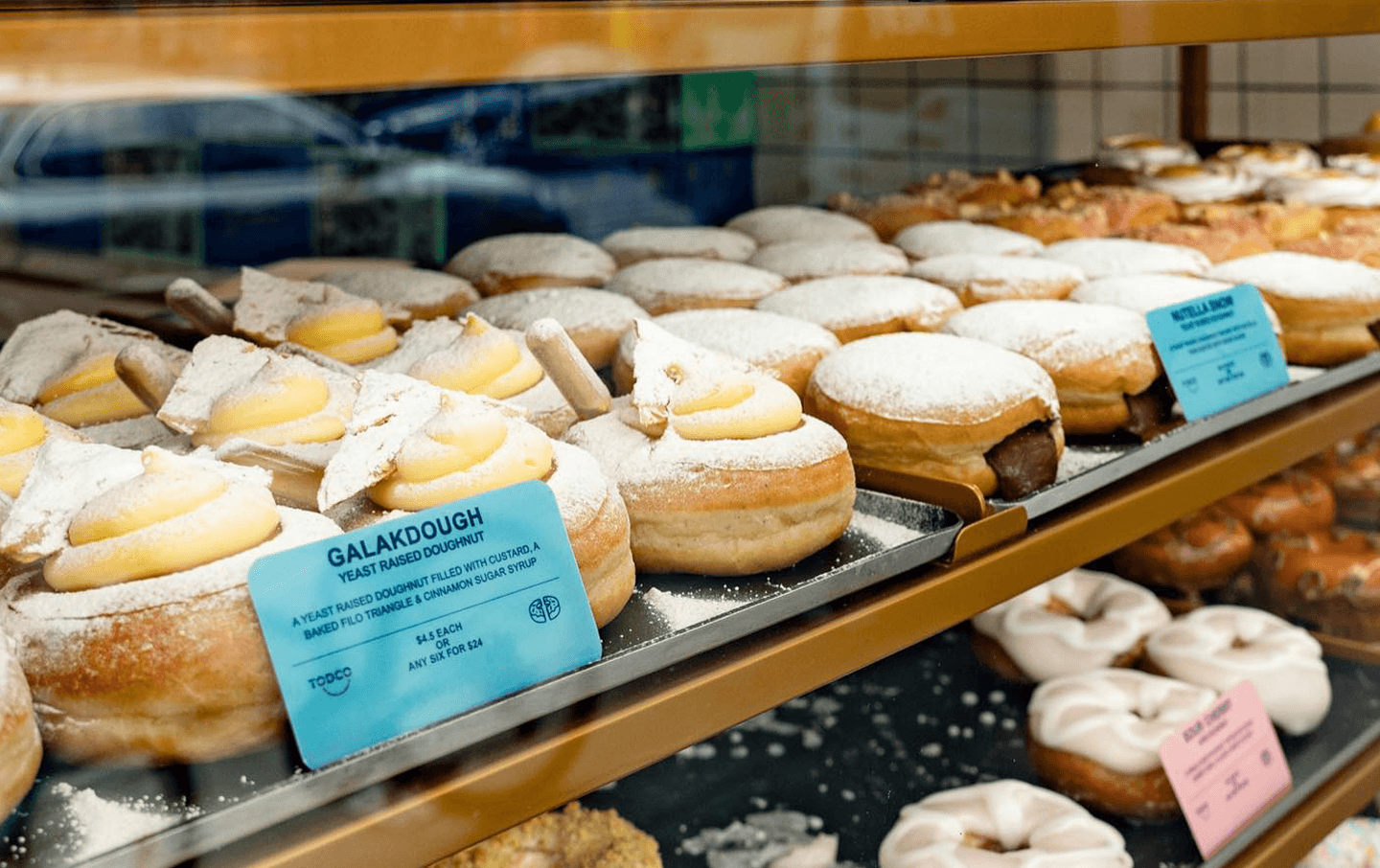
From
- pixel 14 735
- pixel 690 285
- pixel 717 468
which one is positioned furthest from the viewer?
pixel 690 285

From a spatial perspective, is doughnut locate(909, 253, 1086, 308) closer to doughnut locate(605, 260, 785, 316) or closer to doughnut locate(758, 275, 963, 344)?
doughnut locate(758, 275, 963, 344)

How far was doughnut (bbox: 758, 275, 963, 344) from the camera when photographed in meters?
1.43

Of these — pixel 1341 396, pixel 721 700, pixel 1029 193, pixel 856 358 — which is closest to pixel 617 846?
pixel 721 700

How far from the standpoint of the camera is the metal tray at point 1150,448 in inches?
46.4

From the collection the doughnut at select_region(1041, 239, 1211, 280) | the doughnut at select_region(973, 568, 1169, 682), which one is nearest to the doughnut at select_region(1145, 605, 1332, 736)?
the doughnut at select_region(973, 568, 1169, 682)

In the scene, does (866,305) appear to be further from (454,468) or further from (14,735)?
(14,735)

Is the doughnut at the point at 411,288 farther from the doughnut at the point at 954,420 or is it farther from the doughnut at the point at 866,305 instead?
the doughnut at the point at 954,420

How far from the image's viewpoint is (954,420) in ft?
3.79

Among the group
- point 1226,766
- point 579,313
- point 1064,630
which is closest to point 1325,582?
point 1064,630

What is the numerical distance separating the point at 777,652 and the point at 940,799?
0.62m

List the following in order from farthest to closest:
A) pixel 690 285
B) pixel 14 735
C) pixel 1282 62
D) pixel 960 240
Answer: pixel 1282 62 < pixel 960 240 < pixel 690 285 < pixel 14 735

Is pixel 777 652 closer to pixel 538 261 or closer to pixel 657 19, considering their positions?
pixel 657 19

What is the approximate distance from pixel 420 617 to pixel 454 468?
0.40ft

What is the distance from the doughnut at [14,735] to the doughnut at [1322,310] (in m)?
1.49
